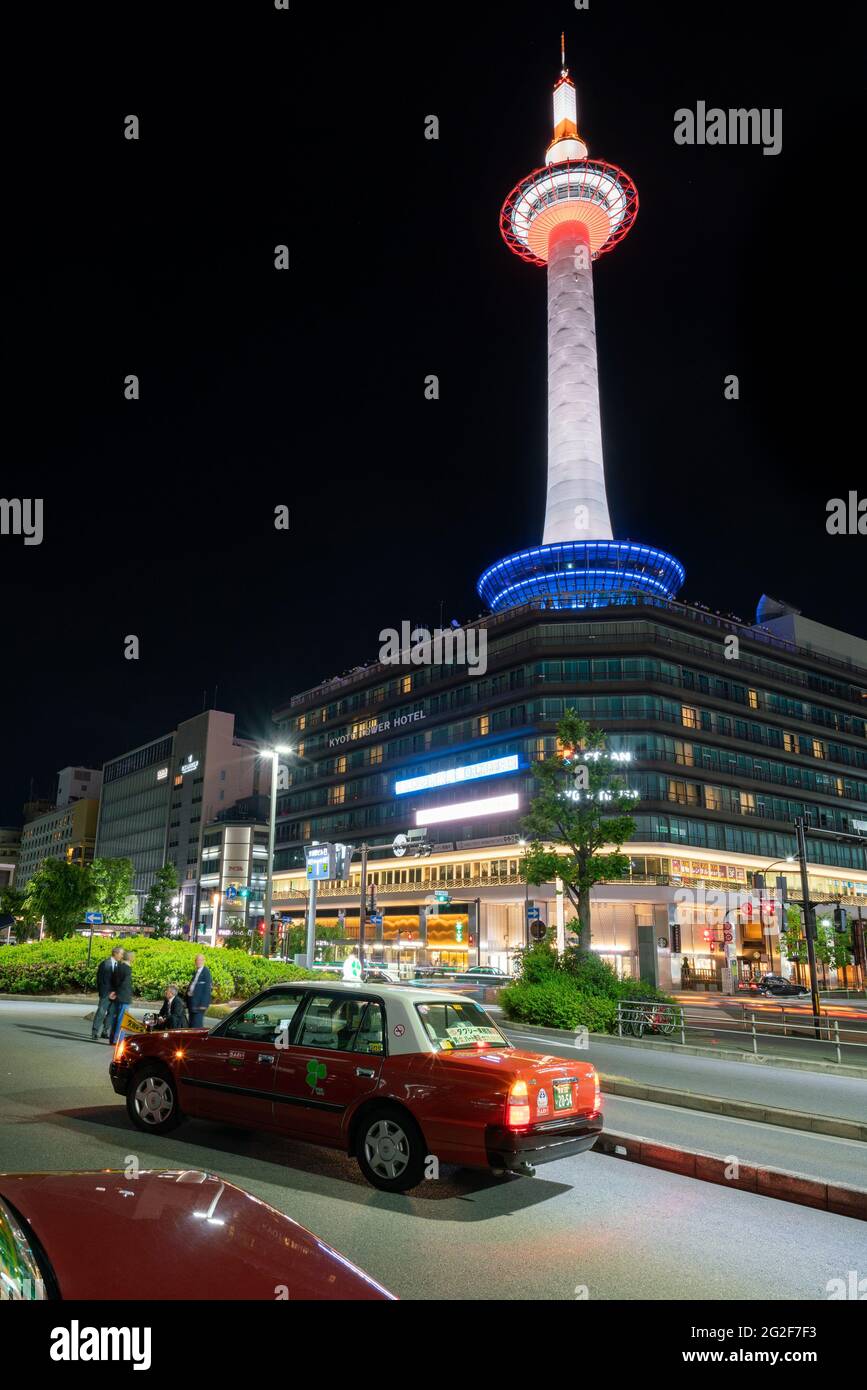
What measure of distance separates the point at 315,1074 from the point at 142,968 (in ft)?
58.9

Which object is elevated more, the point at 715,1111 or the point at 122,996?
the point at 122,996

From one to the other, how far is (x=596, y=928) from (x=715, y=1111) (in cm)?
5314

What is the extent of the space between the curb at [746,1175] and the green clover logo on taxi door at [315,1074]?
320cm

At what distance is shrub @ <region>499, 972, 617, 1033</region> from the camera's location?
21.3 m

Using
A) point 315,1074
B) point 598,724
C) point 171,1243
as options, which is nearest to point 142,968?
point 315,1074

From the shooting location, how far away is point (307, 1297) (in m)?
2.59

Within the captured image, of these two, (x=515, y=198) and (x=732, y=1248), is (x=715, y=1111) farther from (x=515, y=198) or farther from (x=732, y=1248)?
(x=515, y=198)

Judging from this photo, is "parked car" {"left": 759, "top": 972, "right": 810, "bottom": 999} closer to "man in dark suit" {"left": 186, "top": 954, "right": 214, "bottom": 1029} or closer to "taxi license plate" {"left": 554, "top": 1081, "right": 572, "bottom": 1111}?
"man in dark suit" {"left": 186, "top": 954, "right": 214, "bottom": 1029}

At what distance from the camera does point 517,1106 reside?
22.0ft

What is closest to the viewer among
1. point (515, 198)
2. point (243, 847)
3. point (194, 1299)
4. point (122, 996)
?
point (194, 1299)

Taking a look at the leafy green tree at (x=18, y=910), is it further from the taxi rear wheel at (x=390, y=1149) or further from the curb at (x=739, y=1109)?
the taxi rear wheel at (x=390, y=1149)

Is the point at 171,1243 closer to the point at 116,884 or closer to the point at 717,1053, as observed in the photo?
the point at 717,1053

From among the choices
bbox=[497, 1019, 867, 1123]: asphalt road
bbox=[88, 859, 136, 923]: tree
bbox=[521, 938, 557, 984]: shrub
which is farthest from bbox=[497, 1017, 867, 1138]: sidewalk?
bbox=[88, 859, 136, 923]: tree
